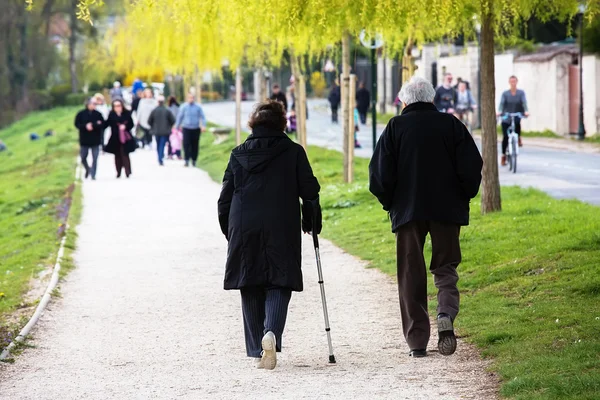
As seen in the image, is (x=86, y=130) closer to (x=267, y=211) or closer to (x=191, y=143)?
(x=191, y=143)

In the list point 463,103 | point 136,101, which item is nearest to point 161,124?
point 463,103

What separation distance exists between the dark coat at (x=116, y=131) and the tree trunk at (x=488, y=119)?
12299 millimetres

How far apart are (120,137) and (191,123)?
3.48 metres

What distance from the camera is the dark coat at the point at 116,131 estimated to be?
2584 centimetres

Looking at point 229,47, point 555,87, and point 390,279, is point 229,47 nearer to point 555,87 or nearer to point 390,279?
point 555,87

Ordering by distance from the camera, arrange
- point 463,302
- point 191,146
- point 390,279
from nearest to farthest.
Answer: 1. point 463,302
2. point 390,279
3. point 191,146

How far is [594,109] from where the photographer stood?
34844mm

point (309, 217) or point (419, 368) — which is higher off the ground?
point (309, 217)

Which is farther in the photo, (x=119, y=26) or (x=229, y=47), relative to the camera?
(x=119, y=26)

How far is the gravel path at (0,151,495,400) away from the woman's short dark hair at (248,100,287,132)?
152 cm

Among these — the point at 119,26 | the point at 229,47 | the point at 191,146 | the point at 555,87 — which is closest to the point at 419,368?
the point at 191,146

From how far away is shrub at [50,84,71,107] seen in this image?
80.8 meters

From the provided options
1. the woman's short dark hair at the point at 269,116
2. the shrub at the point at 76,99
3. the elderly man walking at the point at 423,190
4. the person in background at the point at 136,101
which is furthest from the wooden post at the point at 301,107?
the shrub at the point at 76,99

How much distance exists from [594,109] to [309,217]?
91.5ft
